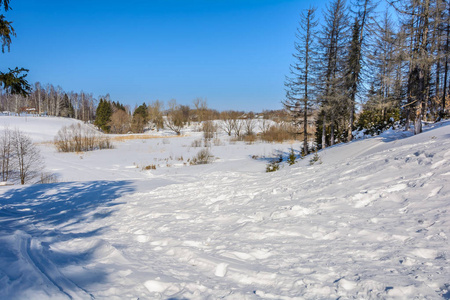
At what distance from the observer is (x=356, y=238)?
3449 mm

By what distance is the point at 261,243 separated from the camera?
3.72 metres

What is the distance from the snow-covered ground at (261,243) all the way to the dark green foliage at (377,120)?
1635cm

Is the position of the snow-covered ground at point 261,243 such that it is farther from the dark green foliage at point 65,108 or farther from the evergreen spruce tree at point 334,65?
the dark green foliage at point 65,108

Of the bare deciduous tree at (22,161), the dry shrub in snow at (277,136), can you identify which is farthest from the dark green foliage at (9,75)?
the dry shrub in snow at (277,136)

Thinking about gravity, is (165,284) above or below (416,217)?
below

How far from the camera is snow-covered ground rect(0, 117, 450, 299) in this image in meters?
2.51

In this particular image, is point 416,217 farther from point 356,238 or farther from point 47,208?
point 47,208

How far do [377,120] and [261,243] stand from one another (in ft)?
74.5

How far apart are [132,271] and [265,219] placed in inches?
101

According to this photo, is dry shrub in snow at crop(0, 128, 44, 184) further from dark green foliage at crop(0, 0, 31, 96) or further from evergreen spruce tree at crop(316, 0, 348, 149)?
evergreen spruce tree at crop(316, 0, 348, 149)

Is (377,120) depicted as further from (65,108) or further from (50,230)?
(65,108)

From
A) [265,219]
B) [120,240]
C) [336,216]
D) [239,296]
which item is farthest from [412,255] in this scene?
[120,240]

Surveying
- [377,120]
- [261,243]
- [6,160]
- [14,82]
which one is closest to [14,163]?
[6,160]

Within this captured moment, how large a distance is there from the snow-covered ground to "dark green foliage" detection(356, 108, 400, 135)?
1635cm
